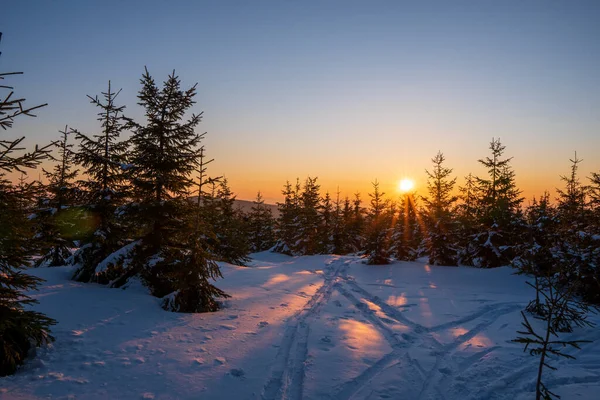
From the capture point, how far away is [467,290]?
16.6m

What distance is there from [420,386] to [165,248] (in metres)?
9.03

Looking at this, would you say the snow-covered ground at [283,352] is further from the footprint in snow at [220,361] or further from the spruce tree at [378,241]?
the spruce tree at [378,241]

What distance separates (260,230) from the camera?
5150 centimetres

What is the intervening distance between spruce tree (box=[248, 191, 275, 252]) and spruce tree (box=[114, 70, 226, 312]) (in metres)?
37.5

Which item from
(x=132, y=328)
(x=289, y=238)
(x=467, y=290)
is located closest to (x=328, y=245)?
(x=289, y=238)

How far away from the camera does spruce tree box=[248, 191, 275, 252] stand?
164 ft

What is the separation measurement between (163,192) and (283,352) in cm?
740

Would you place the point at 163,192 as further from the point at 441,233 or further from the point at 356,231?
the point at 356,231

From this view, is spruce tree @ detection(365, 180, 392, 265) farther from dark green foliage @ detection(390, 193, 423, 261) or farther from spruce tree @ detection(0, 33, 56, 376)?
spruce tree @ detection(0, 33, 56, 376)

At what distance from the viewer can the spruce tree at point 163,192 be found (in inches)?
440

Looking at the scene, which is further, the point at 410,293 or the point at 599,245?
the point at 410,293

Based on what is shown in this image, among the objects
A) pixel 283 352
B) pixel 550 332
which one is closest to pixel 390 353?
pixel 283 352

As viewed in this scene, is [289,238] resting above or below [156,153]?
below

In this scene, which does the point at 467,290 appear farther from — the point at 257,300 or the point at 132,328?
the point at 132,328
